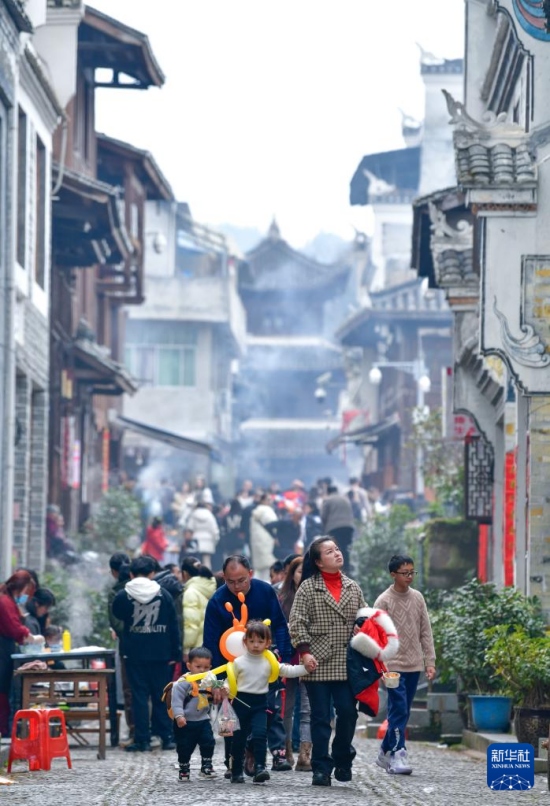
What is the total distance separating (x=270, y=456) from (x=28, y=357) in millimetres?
51274

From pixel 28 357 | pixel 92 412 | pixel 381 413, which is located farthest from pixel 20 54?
pixel 381 413

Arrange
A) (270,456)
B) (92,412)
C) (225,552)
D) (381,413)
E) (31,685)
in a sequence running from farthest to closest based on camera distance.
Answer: (270,456) < (381,413) < (92,412) < (225,552) < (31,685)

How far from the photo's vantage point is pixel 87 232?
30.3 metres

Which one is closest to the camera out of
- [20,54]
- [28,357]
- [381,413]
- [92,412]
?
[20,54]

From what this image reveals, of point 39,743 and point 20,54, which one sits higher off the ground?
point 20,54

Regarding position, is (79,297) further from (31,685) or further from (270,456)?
(270,456)

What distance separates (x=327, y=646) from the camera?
1259 centimetres

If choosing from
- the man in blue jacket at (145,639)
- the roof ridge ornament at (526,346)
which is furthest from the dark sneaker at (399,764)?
the roof ridge ornament at (526,346)

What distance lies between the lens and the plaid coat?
1255 centimetres

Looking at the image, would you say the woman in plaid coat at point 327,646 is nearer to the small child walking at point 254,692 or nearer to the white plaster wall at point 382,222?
the small child walking at point 254,692

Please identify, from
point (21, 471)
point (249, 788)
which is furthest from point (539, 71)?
point (21, 471)

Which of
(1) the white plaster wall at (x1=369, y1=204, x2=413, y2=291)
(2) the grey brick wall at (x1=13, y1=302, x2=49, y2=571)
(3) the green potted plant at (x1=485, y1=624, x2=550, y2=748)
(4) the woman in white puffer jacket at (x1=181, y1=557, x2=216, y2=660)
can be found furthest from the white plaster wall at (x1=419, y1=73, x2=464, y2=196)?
(3) the green potted plant at (x1=485, y1=624, x2=550, y2=748)

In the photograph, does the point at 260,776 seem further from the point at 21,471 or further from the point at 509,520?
the point at 21,471

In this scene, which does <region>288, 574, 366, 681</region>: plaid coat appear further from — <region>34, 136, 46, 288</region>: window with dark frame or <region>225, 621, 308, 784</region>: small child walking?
<region>34, 136, 46, 288</region>: window with dark frame
